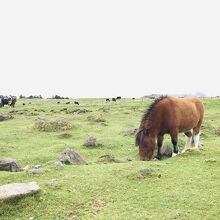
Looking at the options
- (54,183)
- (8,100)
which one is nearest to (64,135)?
(54,183)

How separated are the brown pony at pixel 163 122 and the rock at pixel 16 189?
6.10m

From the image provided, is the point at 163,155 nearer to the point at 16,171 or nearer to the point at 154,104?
the point at 154,104

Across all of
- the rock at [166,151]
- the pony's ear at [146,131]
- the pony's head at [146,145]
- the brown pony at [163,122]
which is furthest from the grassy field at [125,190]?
the rock at [166,151]

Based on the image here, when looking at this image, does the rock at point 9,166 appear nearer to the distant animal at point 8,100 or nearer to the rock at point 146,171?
the rock at point 146,171

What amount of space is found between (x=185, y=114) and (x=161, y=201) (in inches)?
299

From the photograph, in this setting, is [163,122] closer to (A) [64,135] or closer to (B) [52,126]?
(A) [64,135]

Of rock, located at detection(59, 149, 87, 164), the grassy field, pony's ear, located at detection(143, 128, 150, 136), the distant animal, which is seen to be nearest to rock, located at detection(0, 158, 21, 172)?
the grassy field

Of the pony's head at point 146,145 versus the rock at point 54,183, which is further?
the pony's head at point 146,145

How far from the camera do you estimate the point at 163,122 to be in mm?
18594

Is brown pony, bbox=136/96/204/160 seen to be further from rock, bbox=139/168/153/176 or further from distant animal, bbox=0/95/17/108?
distant animal, bbox=0/95/17/108

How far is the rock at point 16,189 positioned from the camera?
12.5m

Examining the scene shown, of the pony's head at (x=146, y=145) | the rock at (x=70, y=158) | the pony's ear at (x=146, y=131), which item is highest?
the pony's ear at (x=146, y=131)

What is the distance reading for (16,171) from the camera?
16047 mm

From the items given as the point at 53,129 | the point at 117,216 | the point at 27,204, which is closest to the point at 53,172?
the point at 27,204
